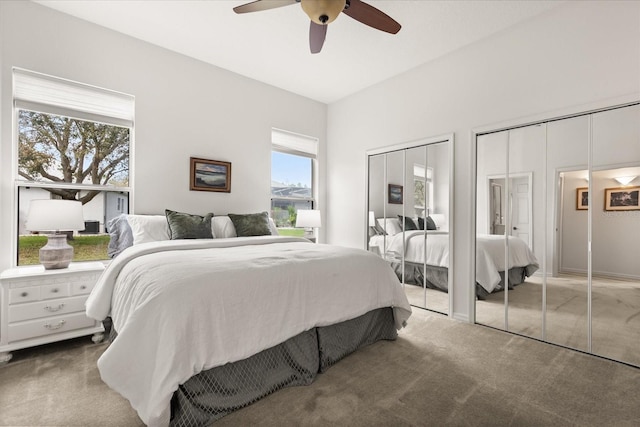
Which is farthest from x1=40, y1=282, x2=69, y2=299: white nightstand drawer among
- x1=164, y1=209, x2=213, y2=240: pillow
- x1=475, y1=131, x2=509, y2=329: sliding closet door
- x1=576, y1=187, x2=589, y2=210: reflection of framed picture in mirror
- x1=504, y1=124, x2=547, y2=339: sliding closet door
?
x1=576, y1=187, x2=589, y2=210: reflection of framed picture in mirror

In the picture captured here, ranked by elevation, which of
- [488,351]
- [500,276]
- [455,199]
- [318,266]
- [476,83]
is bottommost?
[488,351]

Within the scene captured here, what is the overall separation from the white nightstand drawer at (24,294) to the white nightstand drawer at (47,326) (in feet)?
0.55

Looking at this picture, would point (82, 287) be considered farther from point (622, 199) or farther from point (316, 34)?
point (622, 199)

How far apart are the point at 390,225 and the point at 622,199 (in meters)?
2.17

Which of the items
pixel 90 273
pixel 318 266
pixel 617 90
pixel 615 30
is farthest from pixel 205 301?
pixel 615 30

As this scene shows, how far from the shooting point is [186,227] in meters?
3.00

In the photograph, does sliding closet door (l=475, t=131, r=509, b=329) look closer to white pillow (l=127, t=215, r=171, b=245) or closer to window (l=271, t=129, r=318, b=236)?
window (l=271, t=129, r=318, b=236)

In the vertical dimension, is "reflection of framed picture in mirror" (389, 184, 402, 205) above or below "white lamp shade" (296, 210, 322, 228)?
above

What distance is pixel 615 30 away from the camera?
236 cm

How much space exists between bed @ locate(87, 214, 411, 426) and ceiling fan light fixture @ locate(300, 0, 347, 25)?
61.5 inches

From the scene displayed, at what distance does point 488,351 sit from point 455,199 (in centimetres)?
151

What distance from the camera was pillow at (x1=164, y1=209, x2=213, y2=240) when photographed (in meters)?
2.96

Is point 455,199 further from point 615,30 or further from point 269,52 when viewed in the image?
point 269,52

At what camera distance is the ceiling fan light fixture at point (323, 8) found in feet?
6.09
